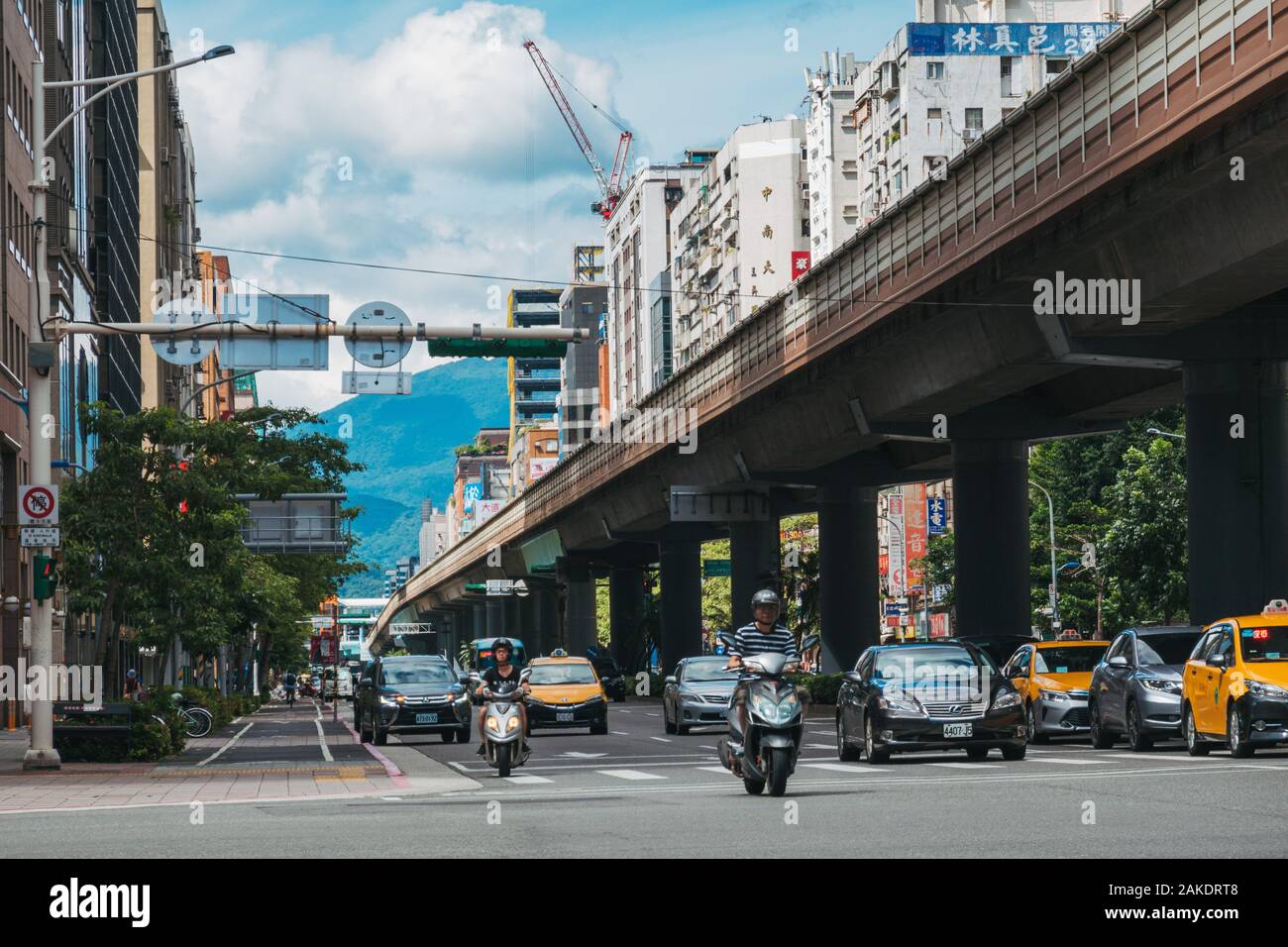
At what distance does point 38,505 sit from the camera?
2939 cm

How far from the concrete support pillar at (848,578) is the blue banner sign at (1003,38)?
165 ft

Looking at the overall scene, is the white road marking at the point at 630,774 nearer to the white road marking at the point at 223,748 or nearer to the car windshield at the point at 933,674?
the car windshield at the point at 933,674

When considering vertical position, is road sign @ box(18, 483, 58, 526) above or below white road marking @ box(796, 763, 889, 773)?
above

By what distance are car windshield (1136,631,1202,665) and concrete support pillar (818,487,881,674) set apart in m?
34.8

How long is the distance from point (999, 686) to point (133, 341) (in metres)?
70.7

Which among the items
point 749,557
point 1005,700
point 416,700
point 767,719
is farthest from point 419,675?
point 749,557

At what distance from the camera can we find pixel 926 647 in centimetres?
2694

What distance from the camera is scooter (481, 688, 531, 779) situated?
24875 millimetres

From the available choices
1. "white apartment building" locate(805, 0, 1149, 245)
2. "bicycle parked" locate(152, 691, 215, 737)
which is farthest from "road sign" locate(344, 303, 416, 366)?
"white apartment building" locate(805, 0, 1149, 245)

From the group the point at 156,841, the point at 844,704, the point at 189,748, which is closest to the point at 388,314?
the point at 844,704

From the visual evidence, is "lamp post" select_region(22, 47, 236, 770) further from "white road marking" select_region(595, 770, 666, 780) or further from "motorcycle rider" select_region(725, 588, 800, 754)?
"motorcycle rider" select_region(725, 588, 800, 754)

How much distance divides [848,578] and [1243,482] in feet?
96.0

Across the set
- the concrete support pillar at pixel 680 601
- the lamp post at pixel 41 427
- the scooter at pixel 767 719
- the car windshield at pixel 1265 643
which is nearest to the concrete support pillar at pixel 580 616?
the concrete support pillar at pixel 680 601

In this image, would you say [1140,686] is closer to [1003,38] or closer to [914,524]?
[1003,38]
